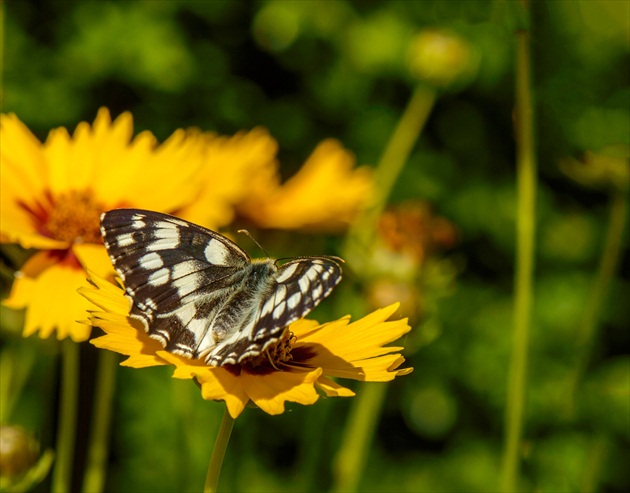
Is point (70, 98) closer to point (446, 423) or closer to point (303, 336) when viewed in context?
point (446, 423)

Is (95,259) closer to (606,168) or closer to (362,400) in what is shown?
(362,400)

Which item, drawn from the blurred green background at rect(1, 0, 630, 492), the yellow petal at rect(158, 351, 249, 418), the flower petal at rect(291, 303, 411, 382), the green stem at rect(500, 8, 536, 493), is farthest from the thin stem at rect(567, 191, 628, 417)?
the blurred green background at rect(1, 0, 630, 492)

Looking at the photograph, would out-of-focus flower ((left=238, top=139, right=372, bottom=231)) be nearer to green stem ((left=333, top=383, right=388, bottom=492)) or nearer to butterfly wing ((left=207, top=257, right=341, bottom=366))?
green stem ((left=333, top=383, right=388, bottom=492))

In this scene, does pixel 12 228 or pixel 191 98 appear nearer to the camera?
pixel 12 228

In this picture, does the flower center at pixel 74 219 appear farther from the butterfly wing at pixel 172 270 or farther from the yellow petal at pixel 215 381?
the yellow petal at pixel 215 381


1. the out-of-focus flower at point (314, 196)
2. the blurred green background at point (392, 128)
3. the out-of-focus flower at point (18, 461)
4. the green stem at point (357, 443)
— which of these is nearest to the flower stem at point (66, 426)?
the out-of-focus flower at point (18, 461)

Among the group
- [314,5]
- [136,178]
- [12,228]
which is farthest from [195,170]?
[314,5]

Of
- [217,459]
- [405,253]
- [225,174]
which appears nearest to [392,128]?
[405,253]
